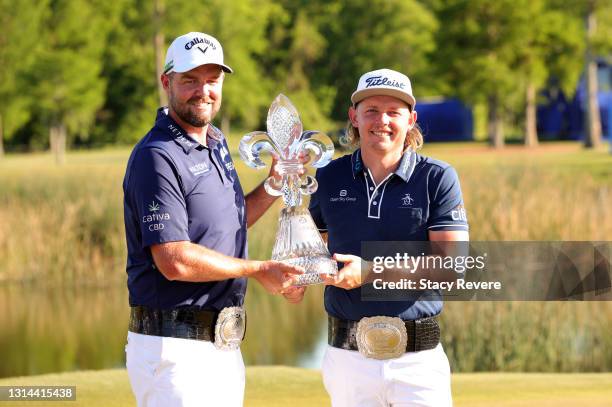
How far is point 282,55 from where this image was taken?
55.5 m

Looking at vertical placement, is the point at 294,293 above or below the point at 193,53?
below

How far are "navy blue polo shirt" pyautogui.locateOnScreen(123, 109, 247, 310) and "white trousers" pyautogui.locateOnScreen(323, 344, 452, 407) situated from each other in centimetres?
Result: 49

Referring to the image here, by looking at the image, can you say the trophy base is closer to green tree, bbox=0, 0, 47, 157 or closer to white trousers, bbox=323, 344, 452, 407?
white trousers, bbox=323, 344, 452, 407

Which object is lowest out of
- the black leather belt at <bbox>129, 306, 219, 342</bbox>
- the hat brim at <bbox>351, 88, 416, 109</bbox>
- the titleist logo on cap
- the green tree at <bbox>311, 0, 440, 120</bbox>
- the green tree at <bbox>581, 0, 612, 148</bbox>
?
the black leather belt at <bbox>129, 306, 219, 342</bbox>

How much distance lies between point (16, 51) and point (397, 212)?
4206 centimetres

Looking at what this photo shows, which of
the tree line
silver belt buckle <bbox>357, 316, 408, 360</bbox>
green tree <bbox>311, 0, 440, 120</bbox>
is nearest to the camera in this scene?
silver belt buckle <bbox>357, 316, 408, 360</bbox>

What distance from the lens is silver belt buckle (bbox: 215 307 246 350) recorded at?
3.61 m

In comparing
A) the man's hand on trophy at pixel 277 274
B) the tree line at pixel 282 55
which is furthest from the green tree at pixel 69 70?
the man's hand on trophy at pixel 277 274

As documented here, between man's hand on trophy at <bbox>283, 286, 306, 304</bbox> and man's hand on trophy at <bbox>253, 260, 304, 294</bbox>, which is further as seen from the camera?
man's hand on trophy at <bbox>283, 286, 306, 304</bbox>

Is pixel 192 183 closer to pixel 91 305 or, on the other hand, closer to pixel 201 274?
pixel 201 274

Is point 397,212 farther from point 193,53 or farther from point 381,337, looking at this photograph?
point 193,53

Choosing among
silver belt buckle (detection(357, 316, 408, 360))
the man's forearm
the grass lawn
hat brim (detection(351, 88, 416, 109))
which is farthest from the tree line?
the man's forearm

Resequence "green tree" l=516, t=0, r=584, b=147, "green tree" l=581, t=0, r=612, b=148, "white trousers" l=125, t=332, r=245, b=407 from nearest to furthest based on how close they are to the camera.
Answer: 1. "white trousers" l=125, t=332, r=245, b=407
2. "green tree" l=581, t=0, r=612, b=148
3. "green tree" l=516, t=0, r=584, b=147

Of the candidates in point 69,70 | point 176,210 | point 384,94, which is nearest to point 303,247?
point 176,210
